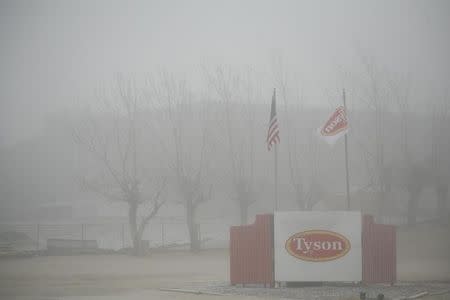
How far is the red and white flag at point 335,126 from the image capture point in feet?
77.8

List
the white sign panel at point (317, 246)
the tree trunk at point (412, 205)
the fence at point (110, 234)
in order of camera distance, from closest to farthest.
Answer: the white sign panel at point (317, 246), the fence at point (110, 234), the tree trunk at point (412, 205)

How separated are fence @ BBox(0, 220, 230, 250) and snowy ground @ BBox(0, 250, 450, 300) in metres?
11.1

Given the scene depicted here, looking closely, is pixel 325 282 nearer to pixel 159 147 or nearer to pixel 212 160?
pixel 212 160

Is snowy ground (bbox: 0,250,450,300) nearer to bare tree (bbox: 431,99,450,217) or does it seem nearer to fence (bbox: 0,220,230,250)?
fence (bbox: 0,220,230,250)

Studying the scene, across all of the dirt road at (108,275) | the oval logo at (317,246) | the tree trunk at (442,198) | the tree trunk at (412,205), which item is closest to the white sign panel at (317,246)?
the oval logo at (317,246)

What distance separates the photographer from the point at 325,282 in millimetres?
21891

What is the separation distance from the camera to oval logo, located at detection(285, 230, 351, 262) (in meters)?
20.7

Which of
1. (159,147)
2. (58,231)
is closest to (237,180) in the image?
(159,147)

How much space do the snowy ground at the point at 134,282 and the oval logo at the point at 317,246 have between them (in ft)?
3.77

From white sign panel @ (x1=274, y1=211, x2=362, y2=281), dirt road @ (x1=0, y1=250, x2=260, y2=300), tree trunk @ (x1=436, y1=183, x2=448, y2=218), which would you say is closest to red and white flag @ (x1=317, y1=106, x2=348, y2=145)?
white sign panel @ (x1=274, y1=211, x2=362, y2=281)

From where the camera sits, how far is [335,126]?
23.8 m

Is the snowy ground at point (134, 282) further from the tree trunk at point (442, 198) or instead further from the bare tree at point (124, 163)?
the tree trunk at point (442, 198)

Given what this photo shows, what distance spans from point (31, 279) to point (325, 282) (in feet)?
41.2

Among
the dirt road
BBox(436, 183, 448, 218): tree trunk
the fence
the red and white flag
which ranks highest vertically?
the red and white flag
